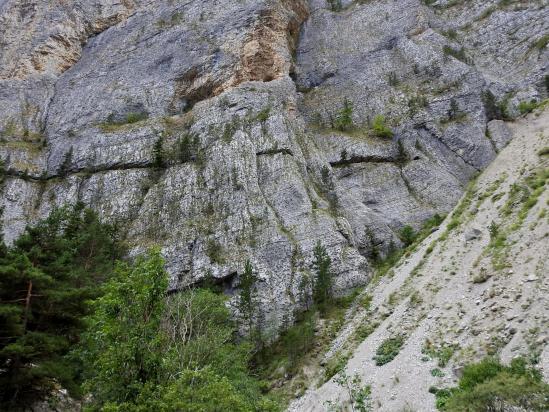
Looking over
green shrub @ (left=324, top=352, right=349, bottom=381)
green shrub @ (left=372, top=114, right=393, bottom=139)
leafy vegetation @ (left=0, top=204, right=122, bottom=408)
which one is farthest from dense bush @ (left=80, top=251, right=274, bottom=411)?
green shrub @ (left=372, top=114, right=393, bottom=139)

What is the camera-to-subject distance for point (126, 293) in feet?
42.5

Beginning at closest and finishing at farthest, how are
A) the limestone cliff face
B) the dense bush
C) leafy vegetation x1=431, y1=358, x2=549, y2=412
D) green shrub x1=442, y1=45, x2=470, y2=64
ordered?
leafy vegetation x1=431, y1=358, x2=549, y2=412, the dense bush, the limestone cliff face, green shrub x1=442, y1=45, x2=470, y2=64

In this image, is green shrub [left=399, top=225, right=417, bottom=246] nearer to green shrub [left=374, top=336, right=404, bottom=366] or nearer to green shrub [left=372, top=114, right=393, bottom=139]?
green shrub [left=372, top=114, right=393, bottom=139]

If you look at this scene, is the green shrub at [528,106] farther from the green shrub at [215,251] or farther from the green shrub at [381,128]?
the green shrub at [215,251]

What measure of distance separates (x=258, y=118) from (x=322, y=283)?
23.6 meters

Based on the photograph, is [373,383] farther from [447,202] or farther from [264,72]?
[264,72]

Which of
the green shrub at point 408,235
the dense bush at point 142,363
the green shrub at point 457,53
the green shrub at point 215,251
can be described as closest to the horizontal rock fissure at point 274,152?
the green shrub at point 215,251

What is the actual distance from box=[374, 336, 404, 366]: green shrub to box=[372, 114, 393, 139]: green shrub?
1368 inches

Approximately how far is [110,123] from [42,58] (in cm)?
2551

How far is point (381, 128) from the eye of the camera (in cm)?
5059

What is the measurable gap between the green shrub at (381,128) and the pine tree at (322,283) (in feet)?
76.0

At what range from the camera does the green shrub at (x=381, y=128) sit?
49969mm

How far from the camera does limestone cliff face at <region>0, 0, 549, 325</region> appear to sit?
38469mm

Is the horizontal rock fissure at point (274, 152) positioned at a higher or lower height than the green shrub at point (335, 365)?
higher
